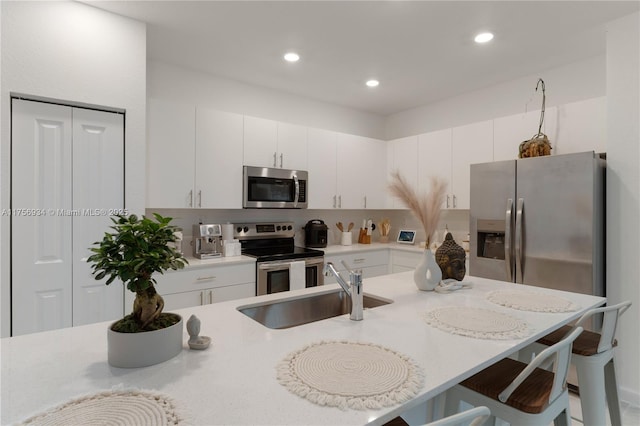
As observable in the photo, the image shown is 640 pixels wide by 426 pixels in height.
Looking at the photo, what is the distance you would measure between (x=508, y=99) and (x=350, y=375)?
11.9 ft

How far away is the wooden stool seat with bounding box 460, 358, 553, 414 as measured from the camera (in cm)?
116

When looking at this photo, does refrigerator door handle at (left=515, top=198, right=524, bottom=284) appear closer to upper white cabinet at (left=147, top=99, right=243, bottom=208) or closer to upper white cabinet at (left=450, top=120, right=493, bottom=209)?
upper white cabinet at (left=450, top=120, right=493, bottom=209)

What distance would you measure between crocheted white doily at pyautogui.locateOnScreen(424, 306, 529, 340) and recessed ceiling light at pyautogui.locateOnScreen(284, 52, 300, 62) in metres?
2.44

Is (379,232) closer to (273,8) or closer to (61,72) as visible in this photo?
(273,8)

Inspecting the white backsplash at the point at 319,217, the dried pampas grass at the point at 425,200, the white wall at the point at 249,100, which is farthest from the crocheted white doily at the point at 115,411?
the white wall at the point at 249,100

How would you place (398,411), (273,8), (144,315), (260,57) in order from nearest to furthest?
(398,411), (144,315), (273,8), (260,57)

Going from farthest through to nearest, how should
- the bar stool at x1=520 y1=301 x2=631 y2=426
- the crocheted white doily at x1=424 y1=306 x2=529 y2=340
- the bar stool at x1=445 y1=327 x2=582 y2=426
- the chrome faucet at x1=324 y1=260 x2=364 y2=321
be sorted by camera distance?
the bar stool at x1=520 y1=301 x2=631 y2=426 → the chrome faucet at x1=324 y1=260 x2=364 y2=321 → the crocheted white doily at x1=424 y1=306 x2=529 y2=340 → the bar stool at x1=445 y1=327 x2=582 y2=426

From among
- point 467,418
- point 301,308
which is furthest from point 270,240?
point 467,418

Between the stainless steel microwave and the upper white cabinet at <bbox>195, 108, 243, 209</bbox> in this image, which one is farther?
the stainless steel microwave

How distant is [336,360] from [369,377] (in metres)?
0.13

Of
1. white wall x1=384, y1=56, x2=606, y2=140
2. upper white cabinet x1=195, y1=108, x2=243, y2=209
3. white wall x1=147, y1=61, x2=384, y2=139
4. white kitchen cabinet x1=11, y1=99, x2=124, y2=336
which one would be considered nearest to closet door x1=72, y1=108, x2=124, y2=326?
white kitchen cabinet x1=11, y1=99, x2=124, y2=336

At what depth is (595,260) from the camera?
2.38 m

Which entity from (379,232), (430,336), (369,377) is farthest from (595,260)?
(379,232)

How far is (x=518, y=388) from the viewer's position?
49.2 inches
